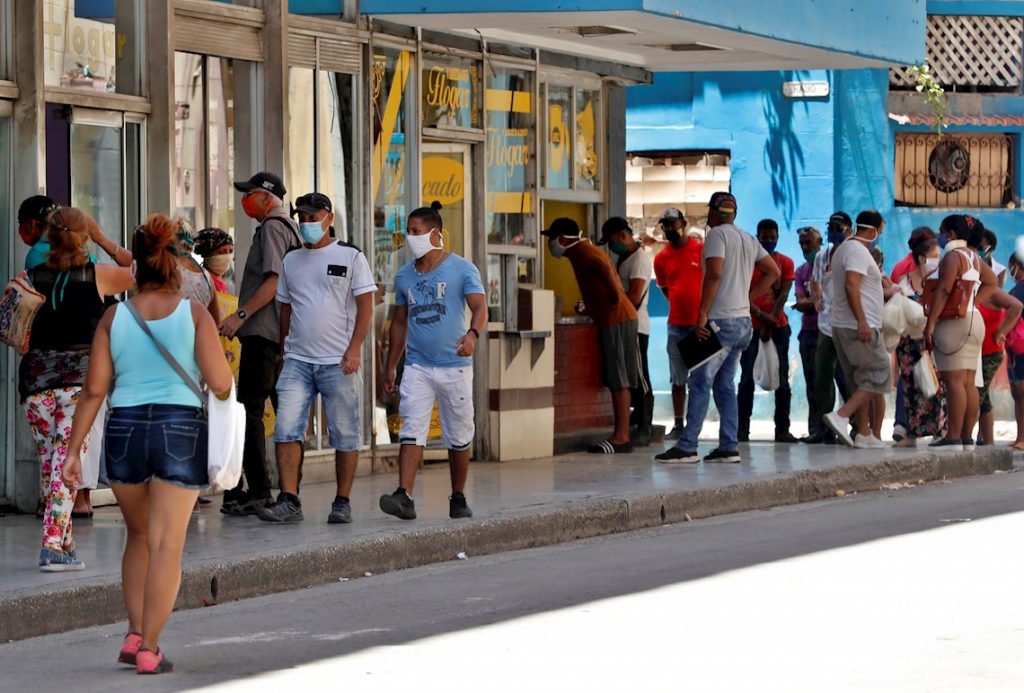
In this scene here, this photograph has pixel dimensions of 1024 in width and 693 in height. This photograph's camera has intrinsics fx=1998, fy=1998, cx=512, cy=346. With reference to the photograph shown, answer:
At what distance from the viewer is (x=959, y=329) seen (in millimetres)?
16203

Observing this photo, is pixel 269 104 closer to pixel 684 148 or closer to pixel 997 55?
pixel 684 148

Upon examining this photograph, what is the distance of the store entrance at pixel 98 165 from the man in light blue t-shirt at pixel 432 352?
2075 mm

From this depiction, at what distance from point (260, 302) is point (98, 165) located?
1667 mm

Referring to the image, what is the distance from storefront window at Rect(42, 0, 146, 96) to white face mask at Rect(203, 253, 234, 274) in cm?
128

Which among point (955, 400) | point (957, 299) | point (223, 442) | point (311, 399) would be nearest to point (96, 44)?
point (311, 399)

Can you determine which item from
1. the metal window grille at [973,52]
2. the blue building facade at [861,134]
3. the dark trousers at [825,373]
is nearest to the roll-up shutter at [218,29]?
the dark trousers at [825,373]

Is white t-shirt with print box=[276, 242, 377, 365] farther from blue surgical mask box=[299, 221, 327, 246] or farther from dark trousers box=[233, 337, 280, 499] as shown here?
dark trousers box=[233, 337, 280, 499]

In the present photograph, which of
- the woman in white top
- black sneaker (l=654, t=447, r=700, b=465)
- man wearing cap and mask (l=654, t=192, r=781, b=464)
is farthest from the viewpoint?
the woman in white top

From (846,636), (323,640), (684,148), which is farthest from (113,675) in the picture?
(684,148)

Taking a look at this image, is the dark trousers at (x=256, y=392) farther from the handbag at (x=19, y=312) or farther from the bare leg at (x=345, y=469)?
the handbag at (x=19, y=312)

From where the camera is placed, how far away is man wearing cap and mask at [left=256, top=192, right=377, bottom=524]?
11.1 meters

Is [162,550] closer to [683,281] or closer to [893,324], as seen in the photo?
[683,281]

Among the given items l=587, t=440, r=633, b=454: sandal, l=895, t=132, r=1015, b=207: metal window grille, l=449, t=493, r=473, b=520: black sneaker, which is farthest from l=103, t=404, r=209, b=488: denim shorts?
l=895, t=132, r=1015, b=207: metal window grille

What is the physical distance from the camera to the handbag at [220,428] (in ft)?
24.7
